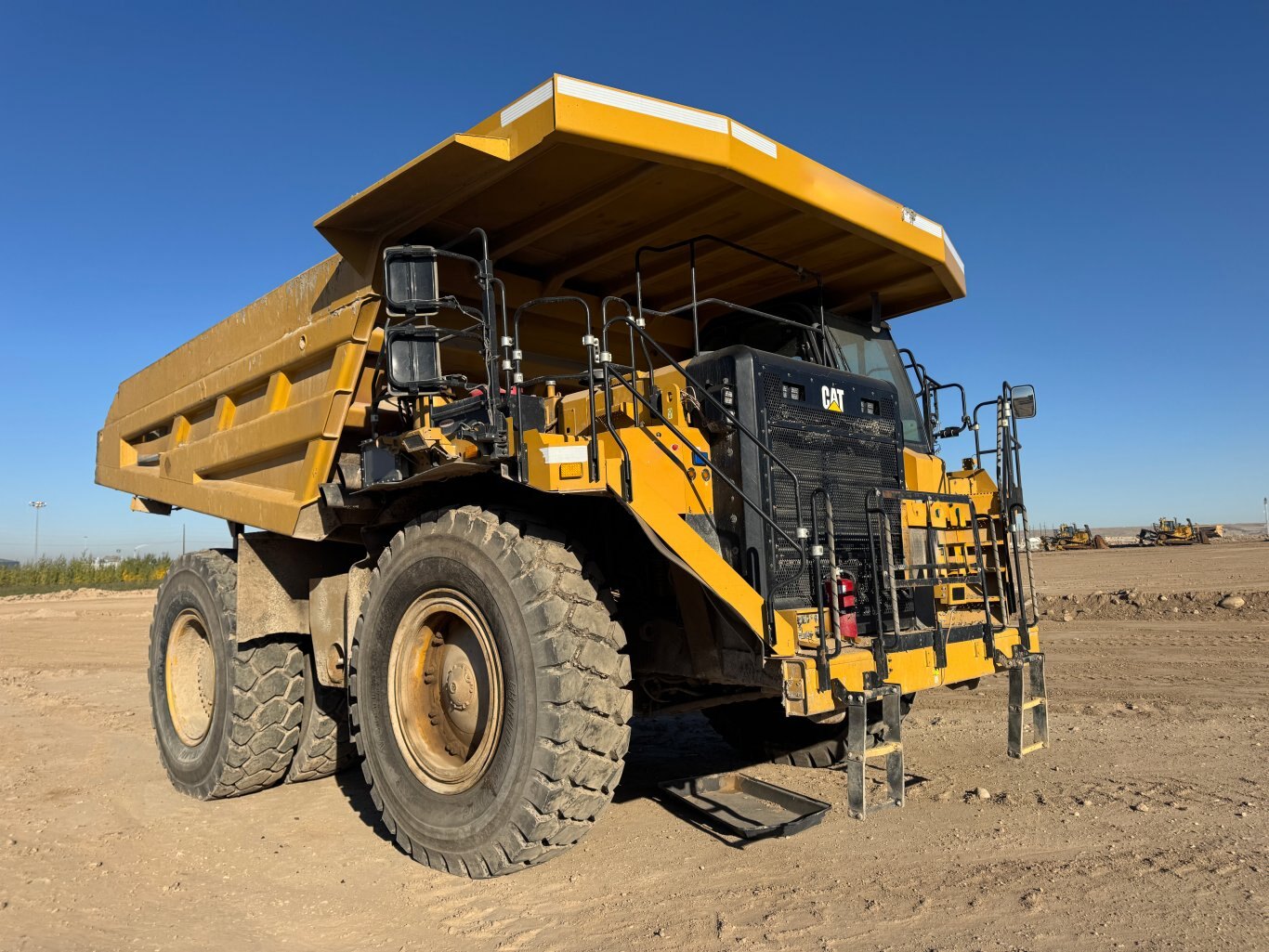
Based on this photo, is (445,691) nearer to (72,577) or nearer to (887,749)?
(887,749)

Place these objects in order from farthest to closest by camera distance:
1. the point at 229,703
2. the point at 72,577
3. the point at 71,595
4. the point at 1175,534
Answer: the point at 1175,534 < the point at 72,577 < the point at 71,595 < the point at 229,703

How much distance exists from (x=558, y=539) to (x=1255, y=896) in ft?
10.1

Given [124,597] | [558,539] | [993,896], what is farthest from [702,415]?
[124,597]

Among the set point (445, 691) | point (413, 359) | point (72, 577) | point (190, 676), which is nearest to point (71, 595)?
point (72, 577)

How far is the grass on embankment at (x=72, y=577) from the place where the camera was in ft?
118

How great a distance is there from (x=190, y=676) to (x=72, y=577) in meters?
36.1

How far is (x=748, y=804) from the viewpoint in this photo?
5066 millimetres

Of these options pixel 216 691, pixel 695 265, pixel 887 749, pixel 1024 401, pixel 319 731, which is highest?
pixel 695 265

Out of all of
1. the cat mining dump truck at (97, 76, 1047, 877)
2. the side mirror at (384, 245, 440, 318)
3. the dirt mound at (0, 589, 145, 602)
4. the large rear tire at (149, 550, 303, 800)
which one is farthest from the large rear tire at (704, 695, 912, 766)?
the dirt mound at (0, 589, 145, 602)

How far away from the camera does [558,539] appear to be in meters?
4.25

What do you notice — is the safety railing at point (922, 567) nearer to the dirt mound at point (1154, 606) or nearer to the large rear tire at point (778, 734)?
the large rear tire at point (778, 734)

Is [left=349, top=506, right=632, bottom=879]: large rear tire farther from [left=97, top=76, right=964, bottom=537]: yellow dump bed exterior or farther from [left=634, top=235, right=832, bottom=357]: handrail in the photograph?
[left=634, top=235, right=832, bottom=357]: handrail

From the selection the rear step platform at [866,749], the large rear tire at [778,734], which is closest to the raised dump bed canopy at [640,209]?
the rear step platform at [866,749]

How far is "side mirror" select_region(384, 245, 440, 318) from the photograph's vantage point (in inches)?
167
